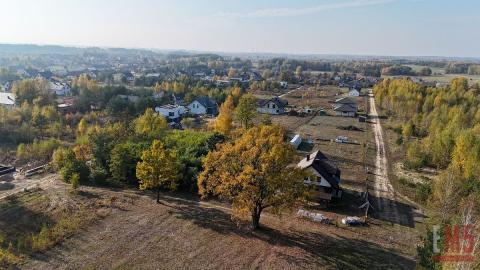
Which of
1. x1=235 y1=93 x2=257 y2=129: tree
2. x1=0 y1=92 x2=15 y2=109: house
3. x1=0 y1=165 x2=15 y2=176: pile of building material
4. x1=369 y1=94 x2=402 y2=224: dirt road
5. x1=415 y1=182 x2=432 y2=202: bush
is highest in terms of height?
x1=235 y1=93 x2=257 y2=129: tree

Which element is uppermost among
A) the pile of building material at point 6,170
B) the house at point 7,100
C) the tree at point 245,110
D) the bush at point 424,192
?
the tree at point 245,110

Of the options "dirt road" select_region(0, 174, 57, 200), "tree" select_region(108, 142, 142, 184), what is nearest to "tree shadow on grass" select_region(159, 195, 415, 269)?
"tree" select_region(108, 142, 142, 184)

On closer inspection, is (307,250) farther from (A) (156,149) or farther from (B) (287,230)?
(A) (156,149)

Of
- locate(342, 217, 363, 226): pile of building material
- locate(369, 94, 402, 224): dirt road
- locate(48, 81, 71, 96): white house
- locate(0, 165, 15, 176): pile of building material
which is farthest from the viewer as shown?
locate(48, 81, 71, 96): white house

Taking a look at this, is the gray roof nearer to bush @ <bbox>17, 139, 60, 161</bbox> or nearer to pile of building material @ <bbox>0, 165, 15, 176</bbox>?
bush @ <bbox>17, 139, 60, 161</bbox>

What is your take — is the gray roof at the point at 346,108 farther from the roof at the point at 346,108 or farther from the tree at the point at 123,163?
the tree at the point at 123,163

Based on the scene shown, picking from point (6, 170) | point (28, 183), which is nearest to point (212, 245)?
point (28, 183)

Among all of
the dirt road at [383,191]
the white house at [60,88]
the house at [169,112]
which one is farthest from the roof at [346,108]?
the white house at [60,88]

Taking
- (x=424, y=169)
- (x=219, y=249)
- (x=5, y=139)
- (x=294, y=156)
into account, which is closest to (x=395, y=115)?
(x=424, y=169)
